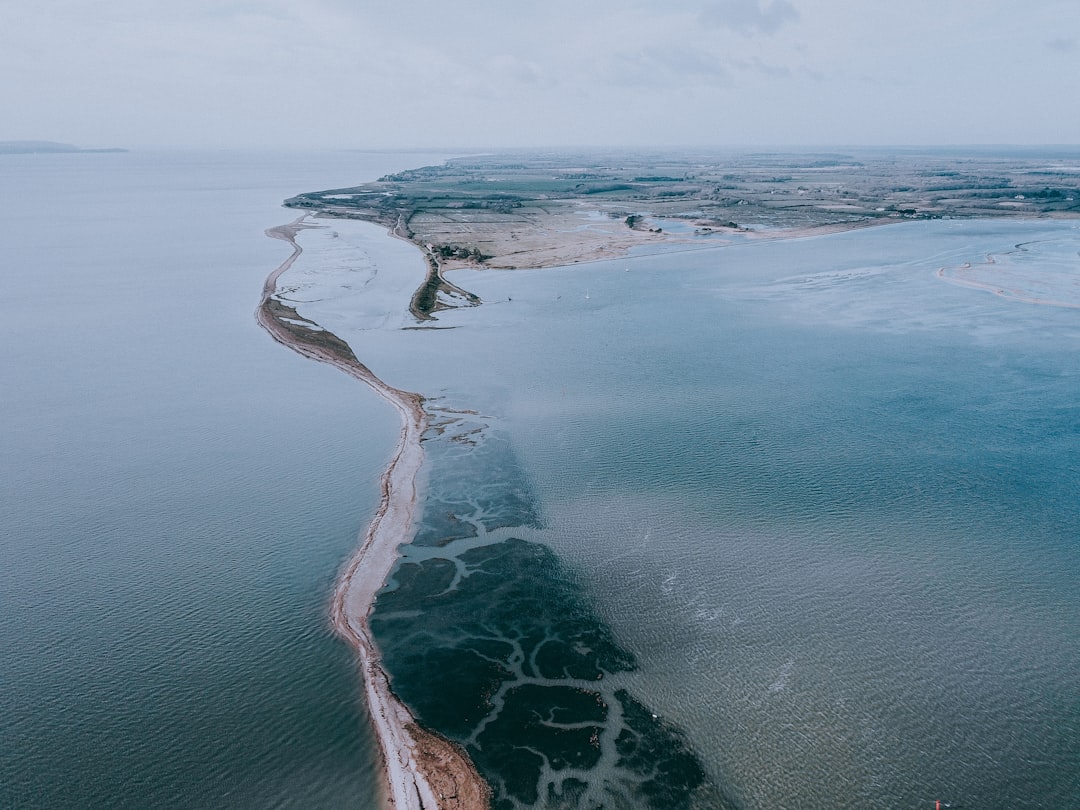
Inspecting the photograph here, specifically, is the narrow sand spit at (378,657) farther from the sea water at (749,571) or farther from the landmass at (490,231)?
the sea water at (749,571)

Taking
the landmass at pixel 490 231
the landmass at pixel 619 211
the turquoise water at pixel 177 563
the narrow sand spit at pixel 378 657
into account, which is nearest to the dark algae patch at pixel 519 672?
the landmass at pixel 490 231

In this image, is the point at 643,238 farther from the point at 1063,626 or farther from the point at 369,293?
the point at 1063,626

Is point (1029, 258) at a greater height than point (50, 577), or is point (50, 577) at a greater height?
point (1029, 258)

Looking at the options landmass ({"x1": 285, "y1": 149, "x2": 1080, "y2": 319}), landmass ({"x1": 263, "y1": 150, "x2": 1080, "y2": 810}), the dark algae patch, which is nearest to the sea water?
the dark algae patch

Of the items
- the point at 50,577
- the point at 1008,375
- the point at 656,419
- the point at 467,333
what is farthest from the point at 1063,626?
the point at 467,333

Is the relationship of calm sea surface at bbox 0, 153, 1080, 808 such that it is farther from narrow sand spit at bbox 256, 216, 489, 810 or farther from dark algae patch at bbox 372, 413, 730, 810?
narrow sand spit at bbox 256, 216, 489, 810

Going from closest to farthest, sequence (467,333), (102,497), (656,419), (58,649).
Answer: (58,649) < (102,497) < (656,419) < (467,333)

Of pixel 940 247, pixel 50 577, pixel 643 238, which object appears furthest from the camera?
pixel 643 238

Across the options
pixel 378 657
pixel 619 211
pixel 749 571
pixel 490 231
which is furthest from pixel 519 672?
pixel 619 211

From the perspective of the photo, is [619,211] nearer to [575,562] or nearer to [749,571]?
[575,562]
